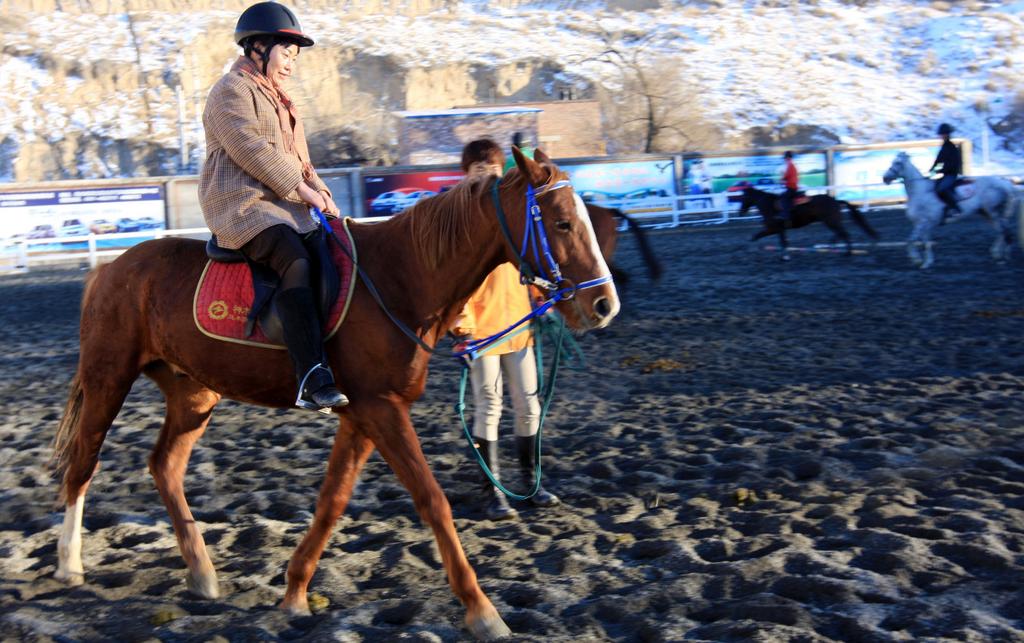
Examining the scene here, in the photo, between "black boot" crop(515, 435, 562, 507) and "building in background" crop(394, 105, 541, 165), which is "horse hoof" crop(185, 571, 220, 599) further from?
"building in background" crop(394, 105, 541, 165)

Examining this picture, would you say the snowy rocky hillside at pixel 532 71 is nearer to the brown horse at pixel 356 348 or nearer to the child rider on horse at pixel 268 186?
the brown horse at pixel 356 348

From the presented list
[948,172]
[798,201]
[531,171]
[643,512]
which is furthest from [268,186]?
[798,201]

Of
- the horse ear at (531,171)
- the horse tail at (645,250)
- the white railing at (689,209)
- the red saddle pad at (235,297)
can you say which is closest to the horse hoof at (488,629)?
the red saddle pad at (235,297)

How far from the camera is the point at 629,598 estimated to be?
3568 millimetres

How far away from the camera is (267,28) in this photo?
12.5 ft

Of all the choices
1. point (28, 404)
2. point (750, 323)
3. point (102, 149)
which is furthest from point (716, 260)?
point (102, 149)

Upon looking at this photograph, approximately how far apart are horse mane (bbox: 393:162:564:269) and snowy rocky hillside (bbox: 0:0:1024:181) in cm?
4280

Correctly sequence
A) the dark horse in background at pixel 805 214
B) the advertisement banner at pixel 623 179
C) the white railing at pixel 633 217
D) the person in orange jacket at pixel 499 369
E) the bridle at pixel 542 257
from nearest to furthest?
the bridle at pixel 542 257
the person in orange jacket at pixel 499 369
the dark horse in background at pixel 805 214
the white railing at pixel 633 217
the advertisement banner at pixel 623 179

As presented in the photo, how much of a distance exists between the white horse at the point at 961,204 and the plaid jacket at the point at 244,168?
45.0 feet

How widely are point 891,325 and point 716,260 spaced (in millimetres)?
7689

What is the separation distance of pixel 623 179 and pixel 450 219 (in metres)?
27.8

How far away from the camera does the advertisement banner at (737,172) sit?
3120cm

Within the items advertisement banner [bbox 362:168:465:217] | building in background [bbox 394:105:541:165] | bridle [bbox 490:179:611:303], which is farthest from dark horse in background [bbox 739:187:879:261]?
building in background [bbox 394:105:541:165]

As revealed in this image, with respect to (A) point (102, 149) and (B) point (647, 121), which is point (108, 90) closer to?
(A) point (102, 149)
